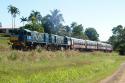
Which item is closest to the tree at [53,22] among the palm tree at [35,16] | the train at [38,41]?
the palm tree at [35,16]

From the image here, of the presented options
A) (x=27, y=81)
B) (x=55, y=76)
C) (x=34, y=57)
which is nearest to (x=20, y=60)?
(x=34, y=57)

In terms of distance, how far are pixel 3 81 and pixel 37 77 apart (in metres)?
2.88

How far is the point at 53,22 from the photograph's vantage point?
14862 centimetres

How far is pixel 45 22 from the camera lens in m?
149

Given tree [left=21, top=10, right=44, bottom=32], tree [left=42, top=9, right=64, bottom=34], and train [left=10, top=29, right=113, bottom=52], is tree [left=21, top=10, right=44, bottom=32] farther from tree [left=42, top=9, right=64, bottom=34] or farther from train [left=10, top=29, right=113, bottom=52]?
train [left=10, top=29, right=113, bottom=52]

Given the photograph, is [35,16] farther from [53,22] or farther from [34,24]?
[34,24]

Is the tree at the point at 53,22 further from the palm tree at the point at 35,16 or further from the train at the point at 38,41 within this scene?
the train at the point at 38,41

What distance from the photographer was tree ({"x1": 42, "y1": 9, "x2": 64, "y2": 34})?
146250 millimetres

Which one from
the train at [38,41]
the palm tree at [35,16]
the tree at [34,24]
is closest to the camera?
the train at [38,41]

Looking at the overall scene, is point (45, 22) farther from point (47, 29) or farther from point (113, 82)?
point (113, 82)

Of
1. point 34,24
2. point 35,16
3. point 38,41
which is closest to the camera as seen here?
point 38,41

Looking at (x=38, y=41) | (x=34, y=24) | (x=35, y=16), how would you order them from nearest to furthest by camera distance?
1. (x=38, y=41)
2. (x=34, y=24)
3. (x=35, y=16)

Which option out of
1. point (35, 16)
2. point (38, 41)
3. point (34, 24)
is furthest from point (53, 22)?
point (38, 41)

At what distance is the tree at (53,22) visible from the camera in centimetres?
14625
